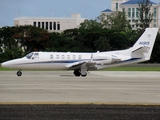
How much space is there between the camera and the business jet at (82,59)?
4309 centimetres

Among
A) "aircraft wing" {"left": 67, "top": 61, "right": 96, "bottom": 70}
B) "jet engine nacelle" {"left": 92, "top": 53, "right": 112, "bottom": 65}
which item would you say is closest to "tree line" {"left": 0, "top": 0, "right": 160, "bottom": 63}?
"jet engine nacelle" {"left": 92, "top": 53, "right": 112, "bottom": 65}

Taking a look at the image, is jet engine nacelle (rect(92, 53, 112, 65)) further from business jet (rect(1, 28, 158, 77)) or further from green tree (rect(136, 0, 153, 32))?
green tree (rect(136, 0, 153, 32))

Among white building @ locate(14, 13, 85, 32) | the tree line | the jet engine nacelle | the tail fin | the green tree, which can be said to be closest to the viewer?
the jet engine nacelle

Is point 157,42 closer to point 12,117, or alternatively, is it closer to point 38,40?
point 38,40

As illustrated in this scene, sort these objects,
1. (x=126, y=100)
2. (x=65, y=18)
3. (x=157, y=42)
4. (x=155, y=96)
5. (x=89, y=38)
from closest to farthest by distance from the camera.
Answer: (x=126, y=100) < (x=155, y=96) < (x=157, y=42) < (x=89, y=38) < (x=65, y=18)

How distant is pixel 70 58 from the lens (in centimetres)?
4447

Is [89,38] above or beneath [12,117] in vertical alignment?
beneath

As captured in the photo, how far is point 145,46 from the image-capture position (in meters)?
46.1

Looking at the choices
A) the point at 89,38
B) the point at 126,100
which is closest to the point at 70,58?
the point at 126,100

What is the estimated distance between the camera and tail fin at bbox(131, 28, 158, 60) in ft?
152

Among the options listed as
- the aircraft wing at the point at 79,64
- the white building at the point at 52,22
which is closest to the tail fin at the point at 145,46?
the aircraft wing at the point at 79,64

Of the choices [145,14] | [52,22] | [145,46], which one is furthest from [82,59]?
[52,22]

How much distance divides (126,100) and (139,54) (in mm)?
26830

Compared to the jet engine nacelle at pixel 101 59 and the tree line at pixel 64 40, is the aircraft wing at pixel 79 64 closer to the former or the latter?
the jet engine nacelle at pixel 101 59
